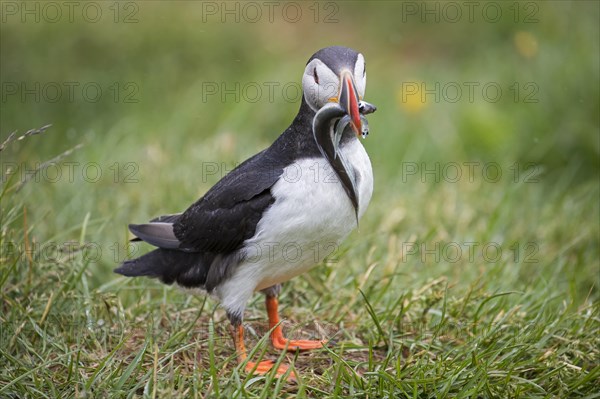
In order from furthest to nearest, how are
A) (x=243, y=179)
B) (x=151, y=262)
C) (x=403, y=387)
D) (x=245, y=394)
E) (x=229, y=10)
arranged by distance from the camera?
1. (x=229, y=10)
2. (x=151, y=262)
3. (x=243, y=179)
4. (x=403, y=387)
5. (x=245, y=394)

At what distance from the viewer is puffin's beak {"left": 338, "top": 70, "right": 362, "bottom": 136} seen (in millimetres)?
3322

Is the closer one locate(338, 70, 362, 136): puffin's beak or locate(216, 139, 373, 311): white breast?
locate(338, 70, 362, 136): puffin's beak

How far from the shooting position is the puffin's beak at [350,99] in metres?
3.32

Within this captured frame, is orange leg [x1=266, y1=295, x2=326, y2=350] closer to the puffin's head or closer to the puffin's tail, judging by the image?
the puffin's tail

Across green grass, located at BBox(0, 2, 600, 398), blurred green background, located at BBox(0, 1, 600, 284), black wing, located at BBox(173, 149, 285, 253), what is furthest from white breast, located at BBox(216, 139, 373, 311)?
blurred green background, located at BBox(0, 1, 600, 284)

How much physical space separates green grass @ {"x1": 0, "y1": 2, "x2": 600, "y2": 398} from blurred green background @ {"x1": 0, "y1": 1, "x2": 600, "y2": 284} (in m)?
0.03

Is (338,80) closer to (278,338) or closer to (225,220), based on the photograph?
(225,220)

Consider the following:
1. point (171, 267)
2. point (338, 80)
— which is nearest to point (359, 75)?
point (338, 80)

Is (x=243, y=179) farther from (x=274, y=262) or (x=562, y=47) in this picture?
(x=562, y=47)

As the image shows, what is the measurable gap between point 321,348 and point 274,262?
585 mm

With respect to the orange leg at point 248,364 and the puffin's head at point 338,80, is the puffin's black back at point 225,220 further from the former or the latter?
the orange leg at point 248,364

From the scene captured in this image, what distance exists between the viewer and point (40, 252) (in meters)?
4.51

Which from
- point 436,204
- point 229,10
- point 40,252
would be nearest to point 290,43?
point 229,10

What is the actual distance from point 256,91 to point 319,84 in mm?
4654
